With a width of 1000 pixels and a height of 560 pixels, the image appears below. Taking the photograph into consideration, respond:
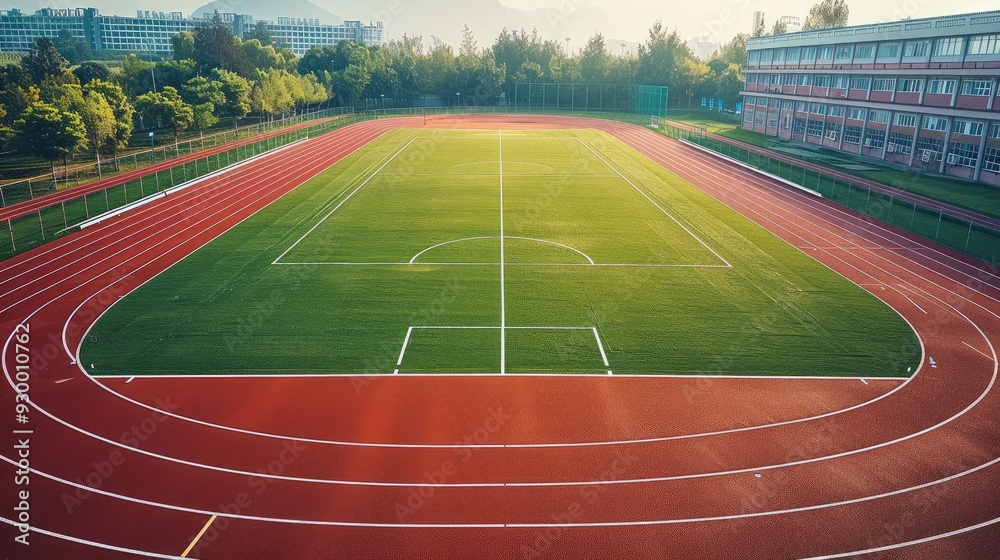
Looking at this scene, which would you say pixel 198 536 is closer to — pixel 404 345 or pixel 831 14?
pixel 404 345

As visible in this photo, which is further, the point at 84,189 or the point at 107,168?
the point at 107,168

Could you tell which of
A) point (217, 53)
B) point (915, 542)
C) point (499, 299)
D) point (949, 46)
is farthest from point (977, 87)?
point (217, 53)

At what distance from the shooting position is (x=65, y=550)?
11.1 meters

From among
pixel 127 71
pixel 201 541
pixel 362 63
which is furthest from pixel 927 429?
pixel 362 63

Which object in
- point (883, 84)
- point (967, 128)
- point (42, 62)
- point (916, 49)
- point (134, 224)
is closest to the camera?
point (134, 224)

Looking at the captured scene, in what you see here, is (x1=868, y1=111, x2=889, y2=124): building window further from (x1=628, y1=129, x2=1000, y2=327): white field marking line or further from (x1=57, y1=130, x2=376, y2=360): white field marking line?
(x1=57, y1=130, x2=376, y2=360): white field marking line

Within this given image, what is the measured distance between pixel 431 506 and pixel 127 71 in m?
90.5

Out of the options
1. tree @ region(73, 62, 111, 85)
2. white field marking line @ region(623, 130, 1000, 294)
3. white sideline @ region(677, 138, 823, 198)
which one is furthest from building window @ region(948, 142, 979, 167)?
tree @ region(73, 62, 111, 85)

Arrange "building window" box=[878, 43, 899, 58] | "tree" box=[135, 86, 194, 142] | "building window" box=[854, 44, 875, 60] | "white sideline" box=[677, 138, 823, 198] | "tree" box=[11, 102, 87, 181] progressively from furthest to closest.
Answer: "building window" box=[854, 44, 875, 60], "tree" box=[135, 86, 194, 142], "building window" box=[878, 43, 899, 58], "white sideline" box=[677, 138, 823, 198], "tree" box=[11, 102, 87, 181]

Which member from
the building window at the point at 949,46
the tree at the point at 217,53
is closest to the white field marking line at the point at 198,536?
the building window at the point at 949,46

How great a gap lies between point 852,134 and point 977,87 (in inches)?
577

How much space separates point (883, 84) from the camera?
5319cm

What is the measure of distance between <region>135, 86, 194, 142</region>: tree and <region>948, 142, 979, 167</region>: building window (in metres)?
59.6

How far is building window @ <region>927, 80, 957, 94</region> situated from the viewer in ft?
149
